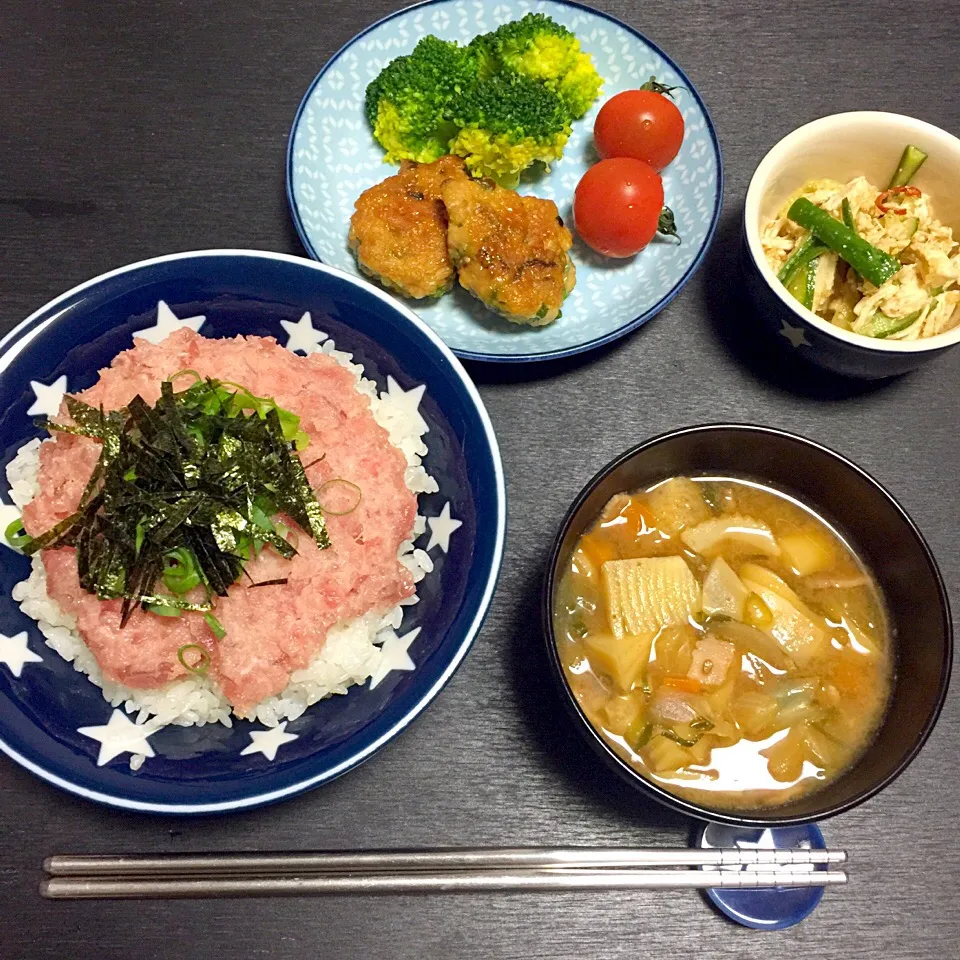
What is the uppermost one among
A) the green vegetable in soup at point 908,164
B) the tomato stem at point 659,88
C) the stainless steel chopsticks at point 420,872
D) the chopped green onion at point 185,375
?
the tomato stem at point 659,88

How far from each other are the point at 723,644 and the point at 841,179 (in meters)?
1.56

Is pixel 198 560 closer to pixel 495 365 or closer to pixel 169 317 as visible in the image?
pixel 169 317

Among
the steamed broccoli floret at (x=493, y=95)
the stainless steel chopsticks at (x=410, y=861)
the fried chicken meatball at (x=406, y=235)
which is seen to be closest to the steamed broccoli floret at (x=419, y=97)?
the steamed broccoli floret at (x=493, y=95)

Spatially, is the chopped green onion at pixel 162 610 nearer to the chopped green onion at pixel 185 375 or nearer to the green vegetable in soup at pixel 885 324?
the chopped green onion at pixel 185 375

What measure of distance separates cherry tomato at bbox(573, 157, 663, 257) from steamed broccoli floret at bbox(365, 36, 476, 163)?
53 cm

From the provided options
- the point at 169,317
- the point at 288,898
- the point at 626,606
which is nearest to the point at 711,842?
the point at 626,606

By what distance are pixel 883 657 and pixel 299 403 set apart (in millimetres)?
1502

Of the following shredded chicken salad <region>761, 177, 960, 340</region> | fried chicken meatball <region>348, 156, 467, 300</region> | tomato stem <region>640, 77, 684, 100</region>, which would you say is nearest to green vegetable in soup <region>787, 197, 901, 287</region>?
shredded chicken salad <region>761, 177, 960, 340</region>

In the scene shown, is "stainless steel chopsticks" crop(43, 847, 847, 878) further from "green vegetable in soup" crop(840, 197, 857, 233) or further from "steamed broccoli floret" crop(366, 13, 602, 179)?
"steamed broccoli floret" crop(366, 13, 602, 179)

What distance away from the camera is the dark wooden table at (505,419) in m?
1.93

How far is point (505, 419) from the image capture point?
7.70ft

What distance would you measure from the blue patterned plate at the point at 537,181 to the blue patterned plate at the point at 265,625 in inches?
15.2

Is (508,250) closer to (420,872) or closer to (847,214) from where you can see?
(847,214)

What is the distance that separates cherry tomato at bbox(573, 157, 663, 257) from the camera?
232cm
